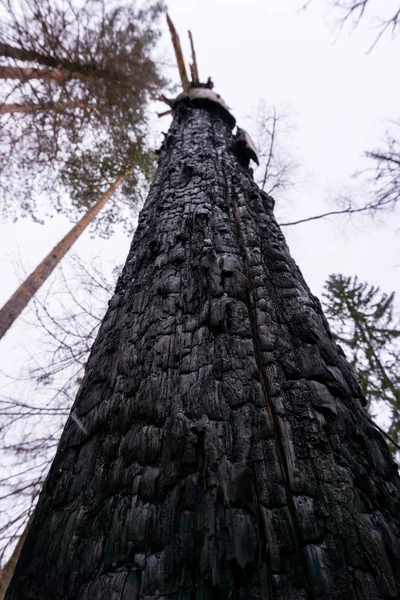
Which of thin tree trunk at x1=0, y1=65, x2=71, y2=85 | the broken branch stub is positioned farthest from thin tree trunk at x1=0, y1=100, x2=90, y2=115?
the broken branch stub

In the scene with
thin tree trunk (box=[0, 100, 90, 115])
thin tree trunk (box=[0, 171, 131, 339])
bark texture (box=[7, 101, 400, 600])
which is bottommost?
bark texture (box=[7, 101, 400, 600])

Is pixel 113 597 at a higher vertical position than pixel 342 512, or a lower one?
lower

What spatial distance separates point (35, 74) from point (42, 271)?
137 inches

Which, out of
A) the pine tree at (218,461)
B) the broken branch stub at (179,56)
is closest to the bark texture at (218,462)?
the pine tree at (218,461)

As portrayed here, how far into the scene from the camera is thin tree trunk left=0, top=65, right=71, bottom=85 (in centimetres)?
511

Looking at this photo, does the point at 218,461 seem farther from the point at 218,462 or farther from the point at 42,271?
the point at 42,271

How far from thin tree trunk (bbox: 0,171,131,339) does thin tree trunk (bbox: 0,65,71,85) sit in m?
2.17

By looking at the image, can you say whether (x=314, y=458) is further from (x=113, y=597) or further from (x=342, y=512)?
(x=113, y=597)

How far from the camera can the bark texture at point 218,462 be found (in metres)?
0.50

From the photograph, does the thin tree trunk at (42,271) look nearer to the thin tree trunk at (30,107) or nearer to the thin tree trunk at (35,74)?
the thin tree trunk at (30,107)

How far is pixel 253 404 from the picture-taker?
2.29ft

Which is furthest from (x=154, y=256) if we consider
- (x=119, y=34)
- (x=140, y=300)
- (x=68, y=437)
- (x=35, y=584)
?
(x=119, y=34)

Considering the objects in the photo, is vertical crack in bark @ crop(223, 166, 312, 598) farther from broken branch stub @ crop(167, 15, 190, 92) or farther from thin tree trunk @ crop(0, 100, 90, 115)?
thin tree trunk @ crop(0, 100, 90, 115)

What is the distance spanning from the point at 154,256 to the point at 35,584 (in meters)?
0.98
